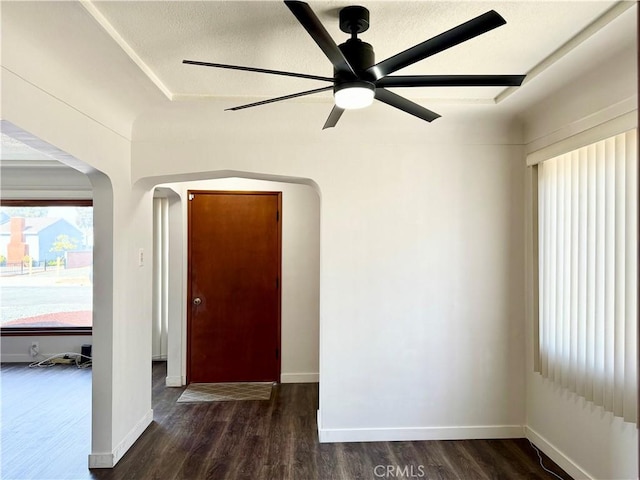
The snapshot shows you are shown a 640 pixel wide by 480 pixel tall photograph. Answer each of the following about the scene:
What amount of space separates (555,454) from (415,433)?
937mm

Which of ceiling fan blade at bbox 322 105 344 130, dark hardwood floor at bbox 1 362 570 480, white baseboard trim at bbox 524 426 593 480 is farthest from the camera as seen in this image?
dark hardwood floor at bbox 1 362 570 480

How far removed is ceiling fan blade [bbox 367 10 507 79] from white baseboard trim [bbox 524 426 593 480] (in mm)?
2586

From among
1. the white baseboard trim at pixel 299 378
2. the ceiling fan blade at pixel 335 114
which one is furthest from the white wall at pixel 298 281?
the ceiling fan blade at pixel 335 114

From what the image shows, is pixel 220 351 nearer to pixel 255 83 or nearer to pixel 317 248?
pixel 317 248

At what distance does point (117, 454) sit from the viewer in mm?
2689

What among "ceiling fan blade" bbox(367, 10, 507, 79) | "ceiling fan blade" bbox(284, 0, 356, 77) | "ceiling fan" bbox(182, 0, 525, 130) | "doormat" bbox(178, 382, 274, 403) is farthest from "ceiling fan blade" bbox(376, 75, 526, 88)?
"doormat" bbox(178, 382, 274, 403)

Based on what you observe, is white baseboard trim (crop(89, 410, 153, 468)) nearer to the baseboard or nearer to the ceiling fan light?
the baseboard

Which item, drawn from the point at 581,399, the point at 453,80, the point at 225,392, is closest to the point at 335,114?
the point at 453,80

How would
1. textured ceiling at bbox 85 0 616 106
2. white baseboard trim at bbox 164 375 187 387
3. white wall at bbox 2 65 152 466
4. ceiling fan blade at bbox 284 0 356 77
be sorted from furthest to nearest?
white baseboard trim at bbox 164 375 187 387
white wall at bbox 2 65 152 466
textured ceiling at bbox 85 0 616 106
ceiling fan blade at bbox 284 0 356 77

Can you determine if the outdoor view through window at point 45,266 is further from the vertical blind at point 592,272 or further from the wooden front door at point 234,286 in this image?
the vertical blind at point 592,272

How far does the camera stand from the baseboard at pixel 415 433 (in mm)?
2992

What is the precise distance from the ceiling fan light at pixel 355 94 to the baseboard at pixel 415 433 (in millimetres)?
2410

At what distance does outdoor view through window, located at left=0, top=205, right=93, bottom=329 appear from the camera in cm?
498

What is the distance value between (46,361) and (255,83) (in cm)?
460
